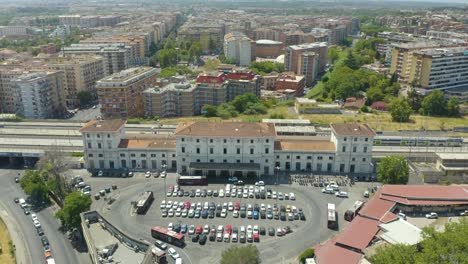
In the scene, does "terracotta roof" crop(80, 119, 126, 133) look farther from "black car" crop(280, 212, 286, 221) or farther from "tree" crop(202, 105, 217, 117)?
"black car" crop(280, 212, 286, 221)

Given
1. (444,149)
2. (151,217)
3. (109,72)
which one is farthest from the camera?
(109,72)

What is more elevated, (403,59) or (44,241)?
(403,59)

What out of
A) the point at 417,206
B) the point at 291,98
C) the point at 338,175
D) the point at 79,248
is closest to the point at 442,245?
the point at 417,206

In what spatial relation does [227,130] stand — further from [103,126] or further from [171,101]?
[171,101]

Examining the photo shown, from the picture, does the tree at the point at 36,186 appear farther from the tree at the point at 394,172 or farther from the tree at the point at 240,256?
the tree at the point at 394,172

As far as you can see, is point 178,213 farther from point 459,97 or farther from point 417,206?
point 459,97

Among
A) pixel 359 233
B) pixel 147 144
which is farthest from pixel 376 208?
pixel 147 144

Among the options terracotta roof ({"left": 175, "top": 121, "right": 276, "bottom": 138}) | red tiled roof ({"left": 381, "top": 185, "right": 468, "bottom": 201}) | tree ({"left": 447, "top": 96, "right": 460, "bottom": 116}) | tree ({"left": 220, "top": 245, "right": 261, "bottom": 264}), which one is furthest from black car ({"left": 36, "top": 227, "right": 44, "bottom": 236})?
tree ({"left": 447, "top": 96, "right": 460, "bottom": 116})

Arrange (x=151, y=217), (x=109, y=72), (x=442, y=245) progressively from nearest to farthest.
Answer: (x=442, y=245) → (x=151, y=217) → (x=109, y=72)
